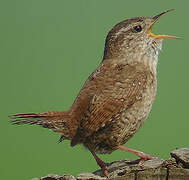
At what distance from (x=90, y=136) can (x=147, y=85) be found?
70 cm

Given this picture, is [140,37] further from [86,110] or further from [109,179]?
[109,179]

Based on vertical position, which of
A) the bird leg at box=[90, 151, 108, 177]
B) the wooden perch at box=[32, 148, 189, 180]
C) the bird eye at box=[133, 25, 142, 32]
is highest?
the bird eye at box=[133, 25, 142, 32]

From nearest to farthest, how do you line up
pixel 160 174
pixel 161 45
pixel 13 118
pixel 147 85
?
pixel 160 174 < pixel 13 118 < pixel 147 85 < pixel 161 45

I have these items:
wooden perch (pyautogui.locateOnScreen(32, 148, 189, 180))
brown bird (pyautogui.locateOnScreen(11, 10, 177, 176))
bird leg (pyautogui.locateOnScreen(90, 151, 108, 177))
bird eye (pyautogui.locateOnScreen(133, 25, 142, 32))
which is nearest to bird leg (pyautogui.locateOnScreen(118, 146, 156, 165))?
brown bird (pyautogui.locateOnScreen(11, 10, 177, 176))

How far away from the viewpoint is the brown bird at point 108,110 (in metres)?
3.41

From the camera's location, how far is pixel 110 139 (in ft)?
11.7

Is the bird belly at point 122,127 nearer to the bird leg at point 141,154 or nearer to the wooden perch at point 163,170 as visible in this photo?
the bird leg at point 141,154

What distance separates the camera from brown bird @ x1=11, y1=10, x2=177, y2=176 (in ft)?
11.2

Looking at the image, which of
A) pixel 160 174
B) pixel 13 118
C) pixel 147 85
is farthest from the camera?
pixel 147 85

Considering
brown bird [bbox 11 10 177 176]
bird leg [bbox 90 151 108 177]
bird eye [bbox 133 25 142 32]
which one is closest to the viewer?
bird leg [bbox 90 151 108 177]

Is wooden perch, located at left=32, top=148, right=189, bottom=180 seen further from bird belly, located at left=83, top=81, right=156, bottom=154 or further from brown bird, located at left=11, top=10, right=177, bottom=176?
bird belly, located at left=83, top=81, right=156, bottom=154

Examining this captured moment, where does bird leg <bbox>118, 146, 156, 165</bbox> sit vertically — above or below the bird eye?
below

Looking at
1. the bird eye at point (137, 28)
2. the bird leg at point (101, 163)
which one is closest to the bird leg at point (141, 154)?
the bird leg at point (101, 163)

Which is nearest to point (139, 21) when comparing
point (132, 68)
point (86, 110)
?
point (132, 68)
